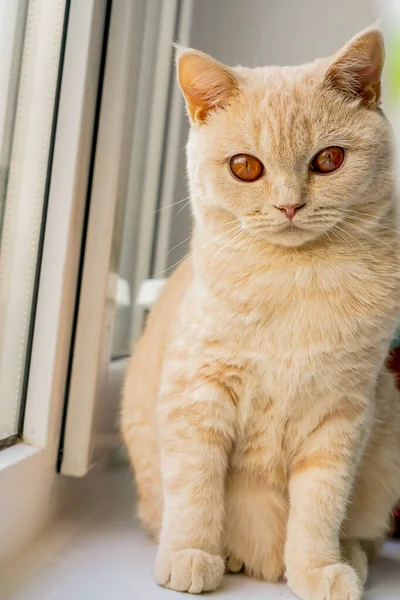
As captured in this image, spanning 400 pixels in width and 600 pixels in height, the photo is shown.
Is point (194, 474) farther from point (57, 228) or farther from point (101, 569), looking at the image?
point (57, 228)

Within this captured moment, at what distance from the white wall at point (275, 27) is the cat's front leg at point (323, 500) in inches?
37.1

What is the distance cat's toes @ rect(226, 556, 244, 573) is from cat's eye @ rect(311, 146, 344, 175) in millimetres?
645

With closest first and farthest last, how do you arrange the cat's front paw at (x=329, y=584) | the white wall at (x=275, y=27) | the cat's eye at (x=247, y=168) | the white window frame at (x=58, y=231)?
the cat's front paw at (x=329, y=584) < the cat's eye at (x=247, y=168) < the white window frame at (x=58, y=231) < the white wall at (x=275, y=27)

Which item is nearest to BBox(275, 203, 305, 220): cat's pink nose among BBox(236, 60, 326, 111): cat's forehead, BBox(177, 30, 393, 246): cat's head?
BBox(177, 30, 393, 246): cat's head

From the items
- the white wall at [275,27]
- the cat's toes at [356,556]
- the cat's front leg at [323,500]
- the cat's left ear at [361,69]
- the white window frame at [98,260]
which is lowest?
the cat's toes at [356,556]

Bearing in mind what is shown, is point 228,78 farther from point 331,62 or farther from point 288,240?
point 288,240

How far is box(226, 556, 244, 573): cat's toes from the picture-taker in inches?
43.5

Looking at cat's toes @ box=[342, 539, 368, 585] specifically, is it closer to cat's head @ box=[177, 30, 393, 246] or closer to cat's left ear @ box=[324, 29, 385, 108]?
cat's head @ box=[177, 30, 393, 246]

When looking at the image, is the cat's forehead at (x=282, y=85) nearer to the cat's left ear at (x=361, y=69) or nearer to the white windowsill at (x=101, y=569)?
the cat's left ear at (x=361, y=69)

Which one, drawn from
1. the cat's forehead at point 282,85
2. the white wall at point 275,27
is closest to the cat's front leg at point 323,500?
the cat's forehead at point 282,85

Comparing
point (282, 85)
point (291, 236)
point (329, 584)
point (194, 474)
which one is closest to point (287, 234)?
point (291, 236)

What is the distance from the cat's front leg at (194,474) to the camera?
100 centimetres

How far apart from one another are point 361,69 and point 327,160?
0.54 ft

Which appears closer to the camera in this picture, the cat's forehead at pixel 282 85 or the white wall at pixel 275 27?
the cat's forehead at pixel 282 85
